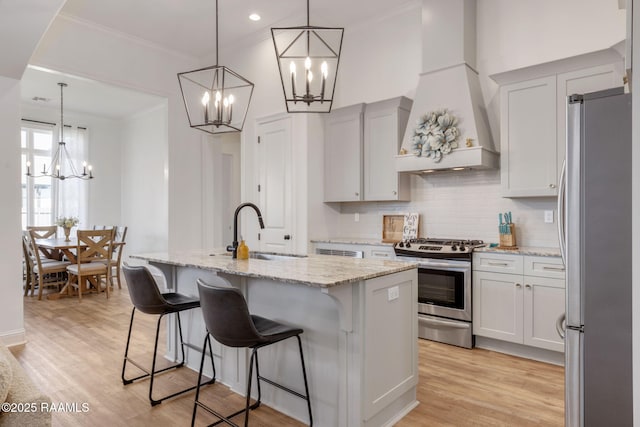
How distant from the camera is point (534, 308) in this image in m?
3.36

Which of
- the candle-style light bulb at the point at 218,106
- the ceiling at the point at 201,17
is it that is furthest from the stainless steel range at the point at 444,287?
the ceiling at the point at 201,17

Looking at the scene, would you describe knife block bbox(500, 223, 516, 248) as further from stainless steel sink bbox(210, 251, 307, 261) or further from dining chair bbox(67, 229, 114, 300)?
dining chair bbox(67, 229, 114, 300)

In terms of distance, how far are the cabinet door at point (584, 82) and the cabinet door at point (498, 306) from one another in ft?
3.66

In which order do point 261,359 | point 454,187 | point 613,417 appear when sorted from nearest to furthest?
point 613,417 → point 261,359 → point 454,187

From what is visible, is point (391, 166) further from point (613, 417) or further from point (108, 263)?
point (108, 263)

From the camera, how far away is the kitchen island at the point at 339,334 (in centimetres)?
216

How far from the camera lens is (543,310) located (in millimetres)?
3318

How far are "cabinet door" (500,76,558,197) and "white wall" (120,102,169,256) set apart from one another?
226 inches

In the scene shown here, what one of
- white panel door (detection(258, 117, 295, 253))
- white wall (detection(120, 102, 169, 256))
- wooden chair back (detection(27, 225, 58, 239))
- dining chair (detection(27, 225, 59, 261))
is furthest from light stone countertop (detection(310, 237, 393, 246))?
wooden chair back (detection(27, 225, 58, 239))

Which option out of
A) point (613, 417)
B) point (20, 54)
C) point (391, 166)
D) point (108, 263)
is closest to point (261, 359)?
point (613, 417)

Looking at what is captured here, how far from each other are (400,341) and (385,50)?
366cm

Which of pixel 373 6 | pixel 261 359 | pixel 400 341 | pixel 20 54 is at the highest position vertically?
pixel 373 6

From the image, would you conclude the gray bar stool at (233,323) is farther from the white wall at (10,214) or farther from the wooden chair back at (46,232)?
the wooden chair back at (46,232)

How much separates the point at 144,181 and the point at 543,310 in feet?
23.7
